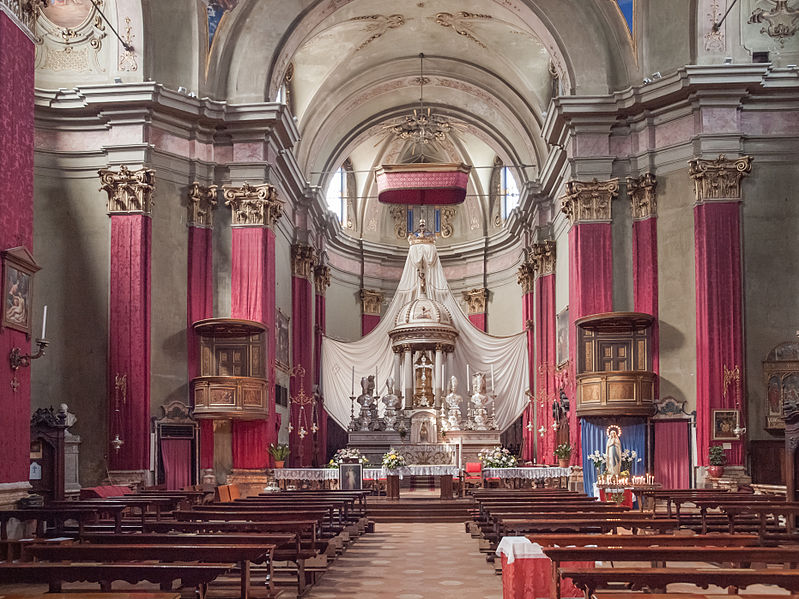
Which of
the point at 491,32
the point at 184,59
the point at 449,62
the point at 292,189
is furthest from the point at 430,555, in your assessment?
the point at 449,62

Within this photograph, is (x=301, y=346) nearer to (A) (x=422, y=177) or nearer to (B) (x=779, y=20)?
(A) (x=422, y=177)

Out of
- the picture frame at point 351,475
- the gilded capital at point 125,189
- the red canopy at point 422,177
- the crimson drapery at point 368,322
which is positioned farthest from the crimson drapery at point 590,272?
the crimson drapery at point 368,322

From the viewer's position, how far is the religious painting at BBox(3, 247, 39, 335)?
12102 millimetres

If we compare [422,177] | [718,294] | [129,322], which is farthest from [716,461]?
[129,322]

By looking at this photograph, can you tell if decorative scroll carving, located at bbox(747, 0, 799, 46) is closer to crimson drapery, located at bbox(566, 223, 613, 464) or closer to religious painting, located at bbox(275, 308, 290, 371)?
crimson drapery, located at bbox(566, 223, 613, 464)

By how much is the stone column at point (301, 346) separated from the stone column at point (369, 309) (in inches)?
302

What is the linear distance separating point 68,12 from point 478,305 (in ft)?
65.2

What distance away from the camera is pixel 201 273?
22.4m

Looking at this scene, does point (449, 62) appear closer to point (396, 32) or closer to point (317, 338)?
point (396, 32)

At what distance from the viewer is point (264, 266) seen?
22422 millimetres

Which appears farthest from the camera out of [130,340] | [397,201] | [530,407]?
[530,407]

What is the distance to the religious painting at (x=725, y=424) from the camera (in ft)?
64.8

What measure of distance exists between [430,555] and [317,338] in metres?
19.3

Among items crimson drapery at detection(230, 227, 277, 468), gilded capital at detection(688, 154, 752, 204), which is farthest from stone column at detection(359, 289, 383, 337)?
gilded capital at detection(688, 154, 752, 204)
